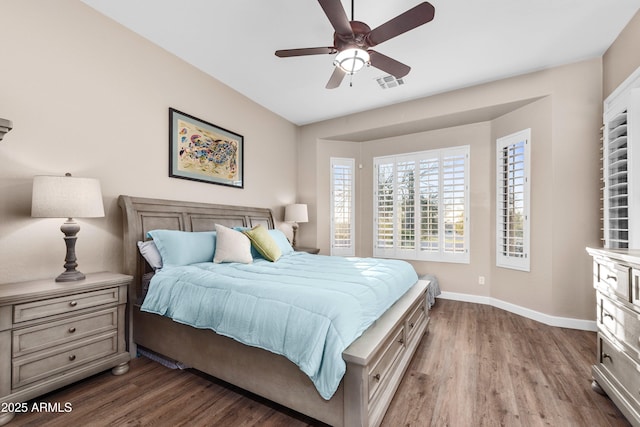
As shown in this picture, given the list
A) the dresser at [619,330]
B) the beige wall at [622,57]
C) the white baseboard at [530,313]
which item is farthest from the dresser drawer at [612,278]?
the beige wall at [622,57]

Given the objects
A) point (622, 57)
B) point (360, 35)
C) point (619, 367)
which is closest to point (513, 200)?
point (622, 57)

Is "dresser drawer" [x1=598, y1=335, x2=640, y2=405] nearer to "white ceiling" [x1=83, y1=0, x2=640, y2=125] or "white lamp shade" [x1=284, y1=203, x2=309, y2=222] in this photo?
"white ceiling" [x1=83, y1=0, x2=640, y2=125]

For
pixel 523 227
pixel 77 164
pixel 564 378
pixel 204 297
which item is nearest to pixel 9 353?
pixel 204 297

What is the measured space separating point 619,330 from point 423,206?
294cm

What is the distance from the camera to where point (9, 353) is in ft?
5.50

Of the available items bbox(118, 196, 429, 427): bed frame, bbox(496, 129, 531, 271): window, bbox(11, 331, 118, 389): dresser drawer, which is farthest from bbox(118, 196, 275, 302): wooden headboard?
bbox(496, 129, 531, 271): window

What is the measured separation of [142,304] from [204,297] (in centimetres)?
79

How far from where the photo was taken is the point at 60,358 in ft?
6.22

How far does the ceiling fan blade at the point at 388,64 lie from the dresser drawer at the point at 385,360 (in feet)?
6.79

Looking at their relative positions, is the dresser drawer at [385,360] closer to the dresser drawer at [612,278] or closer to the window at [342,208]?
the dresser drawer at [612,278]

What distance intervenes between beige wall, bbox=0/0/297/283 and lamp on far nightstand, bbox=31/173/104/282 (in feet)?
0.86

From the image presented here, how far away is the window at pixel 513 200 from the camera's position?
11.7ft

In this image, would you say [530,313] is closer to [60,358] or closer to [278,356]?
[278,356]

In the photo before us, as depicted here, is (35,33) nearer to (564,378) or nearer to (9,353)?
(9,353)
